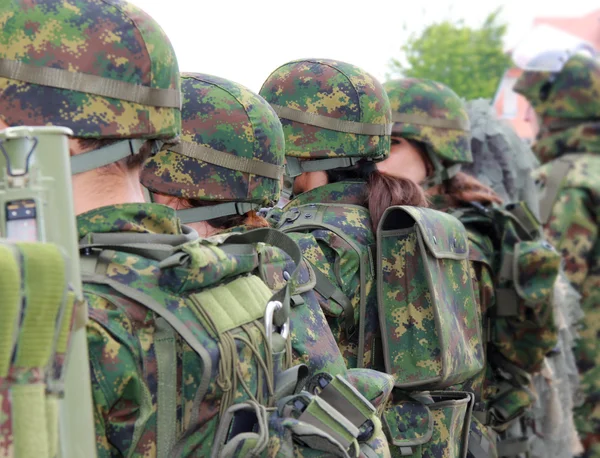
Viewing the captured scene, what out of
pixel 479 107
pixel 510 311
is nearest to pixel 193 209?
pixel 510 311

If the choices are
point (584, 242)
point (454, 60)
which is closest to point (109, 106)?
point (584, 242)

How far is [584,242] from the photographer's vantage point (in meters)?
6.39

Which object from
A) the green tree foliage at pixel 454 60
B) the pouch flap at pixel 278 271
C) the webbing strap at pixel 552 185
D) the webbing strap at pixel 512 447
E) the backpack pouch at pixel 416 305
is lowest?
the green tree foliage at pixel 454 60

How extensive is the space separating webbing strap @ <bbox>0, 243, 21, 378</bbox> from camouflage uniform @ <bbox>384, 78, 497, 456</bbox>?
340cm

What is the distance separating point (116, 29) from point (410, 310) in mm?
1870

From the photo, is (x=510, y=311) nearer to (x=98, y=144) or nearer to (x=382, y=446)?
(x=382, y=446)

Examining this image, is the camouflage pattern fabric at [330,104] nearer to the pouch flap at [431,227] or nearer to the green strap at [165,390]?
the pouch flap at [431,227]

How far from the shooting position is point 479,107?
704cm

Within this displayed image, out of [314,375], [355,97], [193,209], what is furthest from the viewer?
[355,97]

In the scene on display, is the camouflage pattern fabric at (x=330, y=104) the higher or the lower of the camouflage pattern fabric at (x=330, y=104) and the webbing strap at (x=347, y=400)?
the higher

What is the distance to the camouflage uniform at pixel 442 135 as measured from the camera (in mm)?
4707

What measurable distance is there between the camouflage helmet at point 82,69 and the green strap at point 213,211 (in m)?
1.01

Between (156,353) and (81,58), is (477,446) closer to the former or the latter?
(156,353)

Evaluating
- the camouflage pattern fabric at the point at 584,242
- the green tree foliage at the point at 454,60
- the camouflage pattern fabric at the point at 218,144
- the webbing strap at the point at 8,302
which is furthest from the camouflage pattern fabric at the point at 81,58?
the green tree foliage at the point at 454,60
